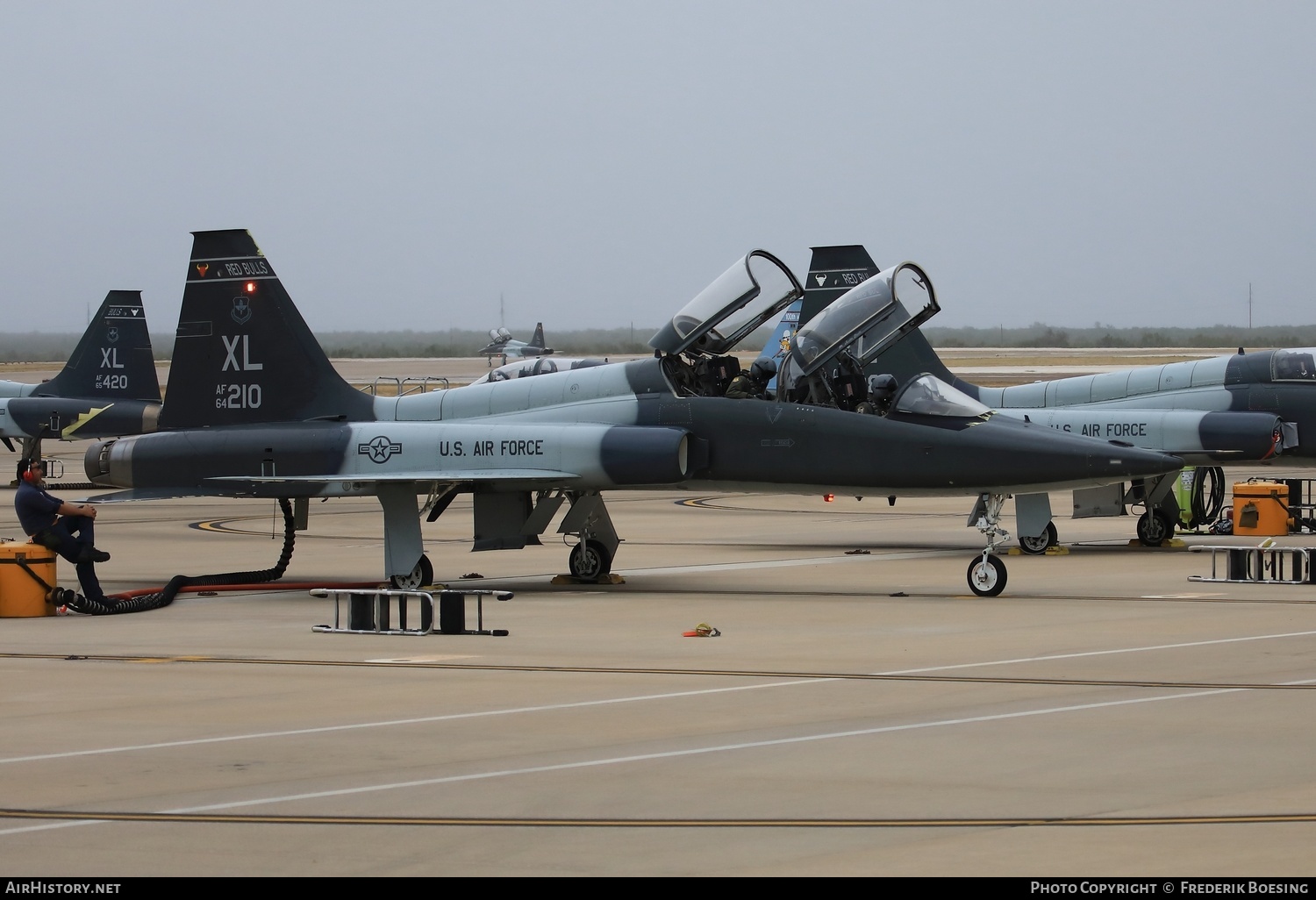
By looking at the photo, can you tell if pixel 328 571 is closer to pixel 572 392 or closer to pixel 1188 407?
pixel 572 392

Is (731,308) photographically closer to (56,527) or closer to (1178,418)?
(56,527)

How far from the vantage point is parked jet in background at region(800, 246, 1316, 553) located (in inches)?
826

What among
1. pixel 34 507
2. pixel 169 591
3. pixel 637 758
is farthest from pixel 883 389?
pixel 637 758

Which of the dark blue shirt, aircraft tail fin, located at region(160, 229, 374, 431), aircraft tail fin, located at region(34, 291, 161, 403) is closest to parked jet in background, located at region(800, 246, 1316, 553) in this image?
aircraft tail fin, located at region(160, 229, 374, 431)

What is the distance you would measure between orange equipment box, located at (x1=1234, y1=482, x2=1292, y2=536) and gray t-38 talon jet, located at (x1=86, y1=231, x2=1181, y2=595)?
8.47 meters

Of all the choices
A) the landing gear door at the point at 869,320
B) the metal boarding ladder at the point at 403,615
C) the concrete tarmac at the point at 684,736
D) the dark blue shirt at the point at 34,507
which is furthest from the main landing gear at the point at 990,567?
the dark blue shirt at the point at 34,507

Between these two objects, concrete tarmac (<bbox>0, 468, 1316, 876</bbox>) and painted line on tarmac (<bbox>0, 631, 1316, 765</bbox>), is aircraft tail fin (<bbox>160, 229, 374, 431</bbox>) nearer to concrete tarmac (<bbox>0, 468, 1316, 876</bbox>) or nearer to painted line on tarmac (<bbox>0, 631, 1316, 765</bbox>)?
concrete tarmac (<bbox>0, 468, 1316, 876</bbox>)

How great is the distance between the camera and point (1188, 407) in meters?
21.9

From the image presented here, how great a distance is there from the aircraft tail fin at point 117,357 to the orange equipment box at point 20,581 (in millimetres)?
25705

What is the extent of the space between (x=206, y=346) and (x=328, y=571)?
3.15 m

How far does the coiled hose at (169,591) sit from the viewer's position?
1455 centimetres

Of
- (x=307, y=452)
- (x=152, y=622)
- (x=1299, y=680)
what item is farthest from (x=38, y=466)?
(x=1299, y=680)

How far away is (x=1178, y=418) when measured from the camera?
21.5 m
